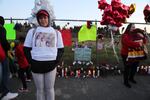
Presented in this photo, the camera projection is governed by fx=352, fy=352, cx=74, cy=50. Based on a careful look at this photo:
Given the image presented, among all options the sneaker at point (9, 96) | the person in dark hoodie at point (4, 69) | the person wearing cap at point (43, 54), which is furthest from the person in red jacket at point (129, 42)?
the person wearing cap at point (43, 54)

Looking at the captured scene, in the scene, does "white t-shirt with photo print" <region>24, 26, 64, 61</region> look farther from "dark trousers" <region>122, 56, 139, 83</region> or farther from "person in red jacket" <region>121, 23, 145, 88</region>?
"dark trousers" <region>122, 56, 139, 83</region>

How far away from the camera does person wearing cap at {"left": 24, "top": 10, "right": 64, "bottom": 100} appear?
6043 millimetres

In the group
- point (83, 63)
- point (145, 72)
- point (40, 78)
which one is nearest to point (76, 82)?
point (83, 63)

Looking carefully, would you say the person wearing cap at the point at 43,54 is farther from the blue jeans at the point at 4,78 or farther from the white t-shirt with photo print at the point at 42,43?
the blue jeans at the point at 4,78

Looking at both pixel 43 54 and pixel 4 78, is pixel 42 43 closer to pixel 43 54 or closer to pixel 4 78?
pixel 43 54

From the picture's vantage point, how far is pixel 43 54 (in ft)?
19.8

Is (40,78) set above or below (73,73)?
above

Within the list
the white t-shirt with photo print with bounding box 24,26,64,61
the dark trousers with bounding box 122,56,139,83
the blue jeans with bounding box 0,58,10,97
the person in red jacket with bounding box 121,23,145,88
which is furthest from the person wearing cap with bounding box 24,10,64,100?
the dark trousers with bounding box 122,56,139,83

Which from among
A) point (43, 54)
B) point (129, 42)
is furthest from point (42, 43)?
point (129, 42)

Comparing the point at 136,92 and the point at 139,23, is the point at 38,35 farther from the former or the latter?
the point at 139,23

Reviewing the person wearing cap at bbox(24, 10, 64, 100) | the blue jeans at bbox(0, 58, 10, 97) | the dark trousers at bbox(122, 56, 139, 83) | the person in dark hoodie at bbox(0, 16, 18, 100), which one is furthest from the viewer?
the dark trousers at bbox(122, 56, 139, 83)

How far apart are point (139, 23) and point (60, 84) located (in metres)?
3.70

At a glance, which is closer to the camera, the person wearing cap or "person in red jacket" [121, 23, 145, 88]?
the person wearing cap

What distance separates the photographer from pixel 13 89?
893 cm
